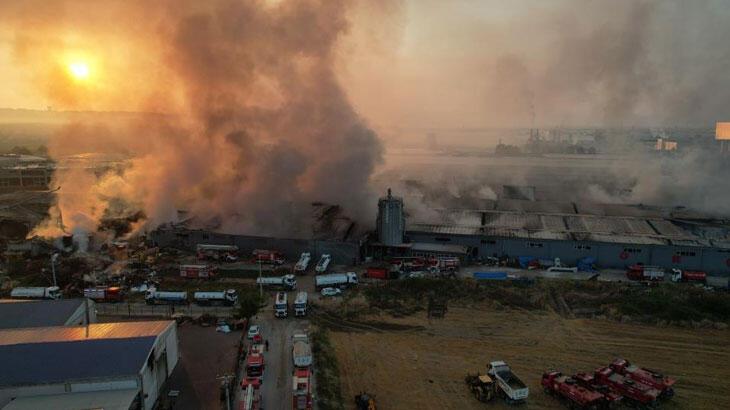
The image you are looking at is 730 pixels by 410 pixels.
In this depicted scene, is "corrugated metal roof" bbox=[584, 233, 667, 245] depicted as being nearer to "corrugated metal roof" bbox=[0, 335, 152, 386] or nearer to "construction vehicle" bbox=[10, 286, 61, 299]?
"corrugated metal roof" bbox=[0, 335, 152, 386]

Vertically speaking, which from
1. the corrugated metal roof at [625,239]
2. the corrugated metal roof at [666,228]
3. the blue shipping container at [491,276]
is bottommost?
the blue shipping container at [491,276]

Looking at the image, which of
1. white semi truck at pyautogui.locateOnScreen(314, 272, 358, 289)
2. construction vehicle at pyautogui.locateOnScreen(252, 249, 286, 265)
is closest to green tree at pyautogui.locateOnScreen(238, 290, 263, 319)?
white semi truck at pyautogui.locateOnScreen(314, 272, 358, 289)

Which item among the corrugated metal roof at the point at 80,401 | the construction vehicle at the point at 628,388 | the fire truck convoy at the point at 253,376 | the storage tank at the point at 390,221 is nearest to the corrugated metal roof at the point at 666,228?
the storage tank at the point at 390,221

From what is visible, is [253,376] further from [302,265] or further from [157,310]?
[302,265]

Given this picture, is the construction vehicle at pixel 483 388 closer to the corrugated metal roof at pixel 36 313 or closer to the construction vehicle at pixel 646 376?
the construction vehicle at pixel 646 376

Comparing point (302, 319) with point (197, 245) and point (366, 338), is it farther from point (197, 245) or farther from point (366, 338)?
point (197, 245)
